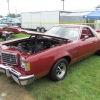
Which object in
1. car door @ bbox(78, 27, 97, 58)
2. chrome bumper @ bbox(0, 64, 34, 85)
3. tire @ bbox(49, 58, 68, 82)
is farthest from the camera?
car door @ bbox(78, 27, 97, 58)

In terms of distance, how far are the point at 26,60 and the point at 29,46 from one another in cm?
134

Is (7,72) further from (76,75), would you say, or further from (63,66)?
(76,75)

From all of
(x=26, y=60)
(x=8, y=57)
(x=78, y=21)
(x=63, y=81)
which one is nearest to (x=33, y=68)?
(x=26, y=60)

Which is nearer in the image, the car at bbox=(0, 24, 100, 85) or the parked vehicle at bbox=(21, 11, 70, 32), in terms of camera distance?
the car at bbox=(0, 24, 100, 85)

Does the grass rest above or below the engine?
below

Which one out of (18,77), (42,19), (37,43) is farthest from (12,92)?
(42,19)

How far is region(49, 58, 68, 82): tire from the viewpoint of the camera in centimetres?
386

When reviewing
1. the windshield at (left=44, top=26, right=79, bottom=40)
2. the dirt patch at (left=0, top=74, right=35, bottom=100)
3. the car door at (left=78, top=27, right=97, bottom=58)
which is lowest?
the dirt patch at (left=0, top=74, right=35, bottom=100)

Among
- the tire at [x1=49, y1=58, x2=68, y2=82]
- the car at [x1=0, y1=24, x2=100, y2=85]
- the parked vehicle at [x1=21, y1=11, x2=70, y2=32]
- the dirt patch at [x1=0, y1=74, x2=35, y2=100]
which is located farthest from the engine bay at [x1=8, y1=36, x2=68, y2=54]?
the parked vehicle at [x1=21, y1=11, x2=70, y2=32]

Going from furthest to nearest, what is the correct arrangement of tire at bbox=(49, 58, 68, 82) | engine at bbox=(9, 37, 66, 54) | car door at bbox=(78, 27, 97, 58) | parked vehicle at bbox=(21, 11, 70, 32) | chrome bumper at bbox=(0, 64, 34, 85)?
parked vehicle at bbox=(21, 11, 70, 32) → car door at bbox=(78, 27, 97, 58) → engine at bbox=(9, 37, 66, 54) → tire at bbox=(49, 58, 68, 82) → chrome bumper at bbox=(0, 64, 34, 85)

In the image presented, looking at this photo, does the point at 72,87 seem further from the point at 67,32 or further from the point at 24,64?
the point at 67,32

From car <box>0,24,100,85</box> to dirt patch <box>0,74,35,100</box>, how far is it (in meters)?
0.40

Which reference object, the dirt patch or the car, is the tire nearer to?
the car

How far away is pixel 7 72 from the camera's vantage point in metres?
3.47
